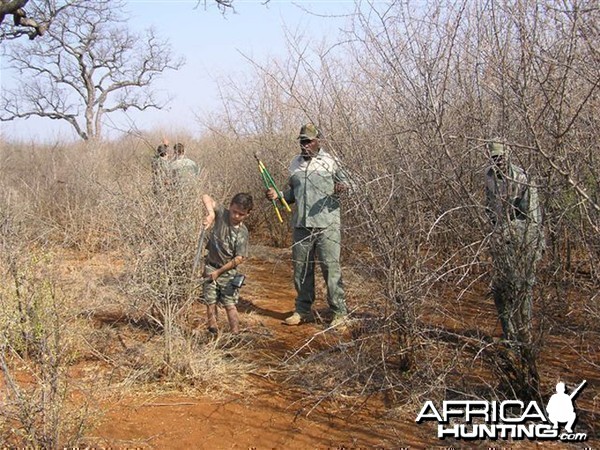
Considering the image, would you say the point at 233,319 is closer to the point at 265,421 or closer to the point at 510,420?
the point at 265,421

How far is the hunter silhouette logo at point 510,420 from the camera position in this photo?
3.23 metres

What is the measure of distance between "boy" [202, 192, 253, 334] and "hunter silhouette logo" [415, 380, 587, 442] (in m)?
2.03

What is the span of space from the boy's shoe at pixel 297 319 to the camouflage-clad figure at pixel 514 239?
233 cm

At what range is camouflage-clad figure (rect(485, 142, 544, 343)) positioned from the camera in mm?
3223

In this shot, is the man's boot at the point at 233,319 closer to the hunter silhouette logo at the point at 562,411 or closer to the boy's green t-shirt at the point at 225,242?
the boy's green t-shirt at the point at 225,242

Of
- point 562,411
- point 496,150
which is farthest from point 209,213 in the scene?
point 562,411

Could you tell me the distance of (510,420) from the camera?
3.28 m

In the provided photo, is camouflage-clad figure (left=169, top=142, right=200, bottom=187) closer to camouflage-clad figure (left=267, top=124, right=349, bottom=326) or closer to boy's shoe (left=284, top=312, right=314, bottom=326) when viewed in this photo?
camouflage-clad figure (left=267, top=124, right=349, bottom=326)

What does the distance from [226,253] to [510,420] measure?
2.54m

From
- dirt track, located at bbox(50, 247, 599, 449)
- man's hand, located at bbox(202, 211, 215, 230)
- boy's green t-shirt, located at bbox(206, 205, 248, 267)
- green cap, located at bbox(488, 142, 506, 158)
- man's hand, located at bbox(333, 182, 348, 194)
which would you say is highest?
green cap, located at bbox(488, 142, 506, 158)

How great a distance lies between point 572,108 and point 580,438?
1.72 metres

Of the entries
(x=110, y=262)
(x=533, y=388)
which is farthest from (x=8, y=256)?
(x=533, y=388)

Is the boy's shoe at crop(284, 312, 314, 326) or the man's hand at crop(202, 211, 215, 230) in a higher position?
the man's hand at crop(202, 211, 215, 230)

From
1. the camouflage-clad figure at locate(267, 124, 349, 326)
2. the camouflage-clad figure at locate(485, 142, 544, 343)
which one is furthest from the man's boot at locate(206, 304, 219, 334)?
the camouflage-clad figure at locate(485, 142, 544, 343)
